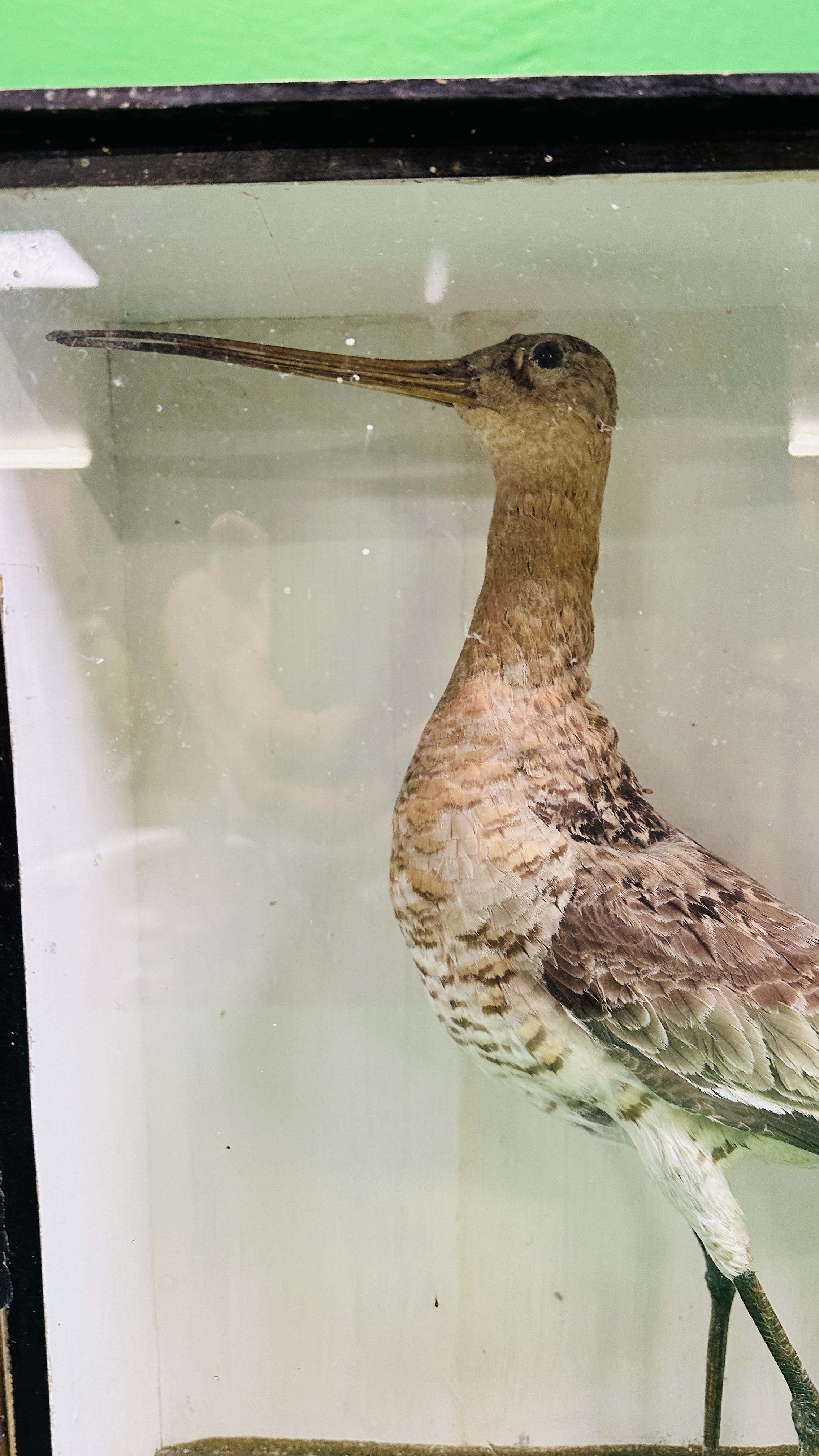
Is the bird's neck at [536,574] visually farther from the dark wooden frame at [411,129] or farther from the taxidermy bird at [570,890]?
the dark wooden frame at [411,129]

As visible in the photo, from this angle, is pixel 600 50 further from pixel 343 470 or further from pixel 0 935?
pixel 0 935

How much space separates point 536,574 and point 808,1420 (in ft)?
2.87

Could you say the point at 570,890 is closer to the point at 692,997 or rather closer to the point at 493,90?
the point at 692,997

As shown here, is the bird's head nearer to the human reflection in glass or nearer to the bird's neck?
the bird's neck

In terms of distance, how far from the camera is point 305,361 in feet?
2.97

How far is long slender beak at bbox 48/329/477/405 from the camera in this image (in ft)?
2.95

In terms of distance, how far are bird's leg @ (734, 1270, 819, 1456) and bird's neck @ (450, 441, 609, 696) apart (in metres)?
0.61

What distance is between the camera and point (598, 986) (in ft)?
2.61

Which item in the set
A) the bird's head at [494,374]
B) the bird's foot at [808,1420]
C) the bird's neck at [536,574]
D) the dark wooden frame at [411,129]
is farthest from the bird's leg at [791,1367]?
the dark wooden frame at [411,129]

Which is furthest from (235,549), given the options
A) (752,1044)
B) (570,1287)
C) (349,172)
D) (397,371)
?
(570,1287)

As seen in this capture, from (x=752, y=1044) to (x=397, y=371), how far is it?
0.73m

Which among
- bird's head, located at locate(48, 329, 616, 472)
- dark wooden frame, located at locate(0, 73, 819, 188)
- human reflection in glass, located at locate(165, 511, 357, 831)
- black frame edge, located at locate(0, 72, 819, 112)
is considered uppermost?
black frame edge, located at locate(0, 72, 819, 112)

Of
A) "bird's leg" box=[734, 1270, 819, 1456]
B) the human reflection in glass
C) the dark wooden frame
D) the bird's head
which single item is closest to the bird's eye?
the bird's head

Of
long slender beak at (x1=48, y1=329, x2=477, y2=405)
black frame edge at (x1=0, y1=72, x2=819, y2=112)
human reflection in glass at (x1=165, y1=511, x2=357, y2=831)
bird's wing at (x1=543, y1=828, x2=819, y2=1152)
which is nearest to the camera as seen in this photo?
black frame edge at (x1=0, y1=72, x2=819, y2=112)
